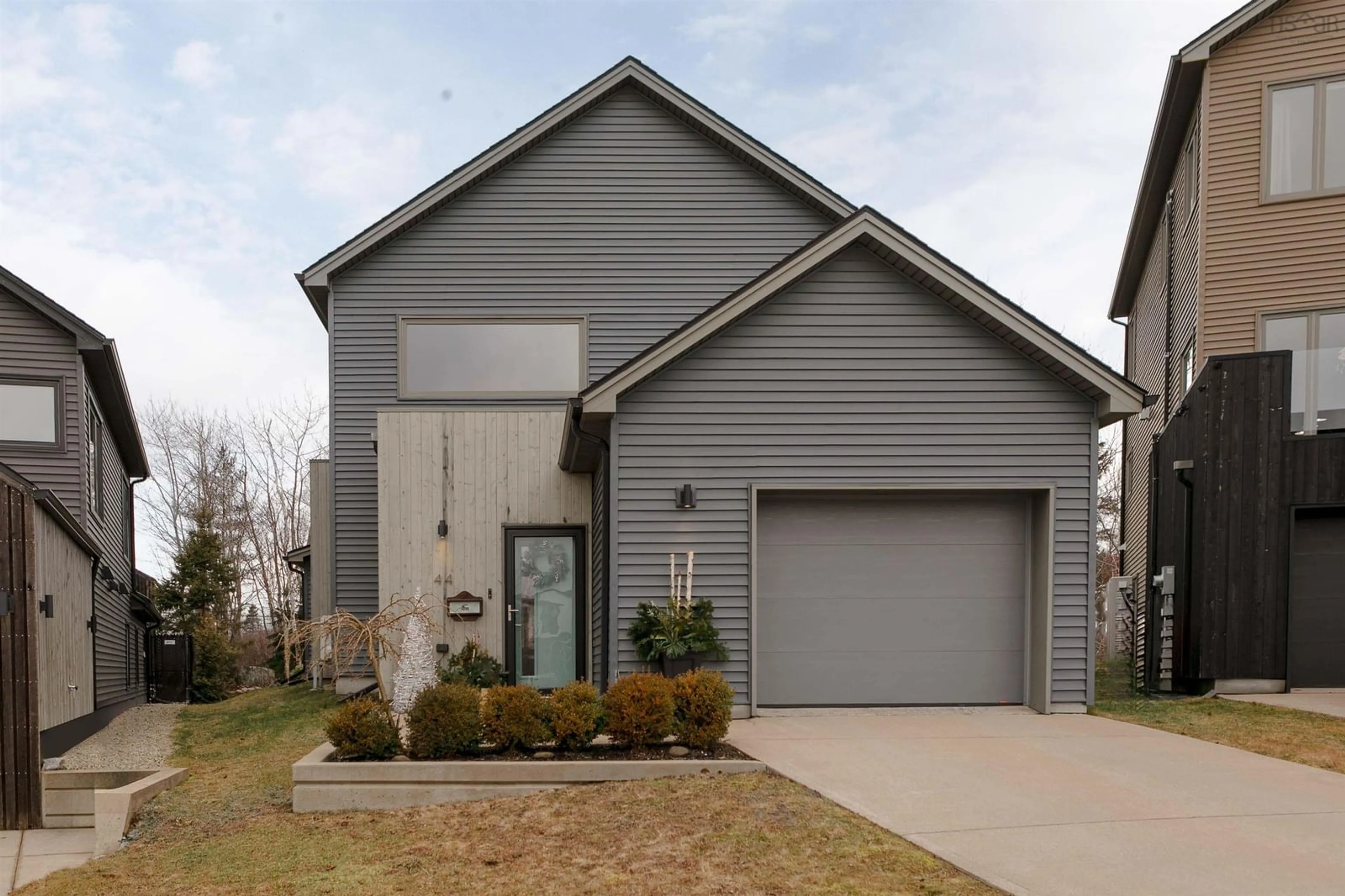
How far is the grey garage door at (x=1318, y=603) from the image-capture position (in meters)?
9.98

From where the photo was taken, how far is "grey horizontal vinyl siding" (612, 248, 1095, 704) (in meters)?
8.41

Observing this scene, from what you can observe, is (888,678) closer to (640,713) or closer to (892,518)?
(892,518)

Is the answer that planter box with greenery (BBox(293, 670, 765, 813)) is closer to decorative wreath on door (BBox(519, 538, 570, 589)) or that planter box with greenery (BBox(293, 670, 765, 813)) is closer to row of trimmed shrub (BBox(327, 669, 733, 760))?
row of trimmed shrub (BBox(327, 669, 733, 760))

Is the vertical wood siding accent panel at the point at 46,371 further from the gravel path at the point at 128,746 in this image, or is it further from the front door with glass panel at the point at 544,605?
the front door with glass panel at the point at 544,605

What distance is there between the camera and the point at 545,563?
10.9 m

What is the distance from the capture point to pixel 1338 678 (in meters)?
9.98

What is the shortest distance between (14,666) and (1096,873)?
24.9 feet

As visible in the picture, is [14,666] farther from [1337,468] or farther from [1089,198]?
[1089,198]

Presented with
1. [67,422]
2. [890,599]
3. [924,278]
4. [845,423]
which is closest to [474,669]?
[890,599]

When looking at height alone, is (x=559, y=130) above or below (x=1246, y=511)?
above

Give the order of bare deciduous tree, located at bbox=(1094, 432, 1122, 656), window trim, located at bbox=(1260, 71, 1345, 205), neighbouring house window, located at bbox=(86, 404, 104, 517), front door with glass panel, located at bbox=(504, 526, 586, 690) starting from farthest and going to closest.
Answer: bare deciduous tree, located at bbox=(1094, 432, 1122, 656) < neighbouring house window, located at bbox=(86, 404, 104, 517) < window trim, located at bbox=(1260, 71, 1345, 205) < front door with glass panel, located at bbox=(504, 526, 586, 690)

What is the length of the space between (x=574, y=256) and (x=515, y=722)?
762cm

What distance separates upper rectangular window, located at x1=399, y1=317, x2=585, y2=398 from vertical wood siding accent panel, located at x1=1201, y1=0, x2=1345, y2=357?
819 cm

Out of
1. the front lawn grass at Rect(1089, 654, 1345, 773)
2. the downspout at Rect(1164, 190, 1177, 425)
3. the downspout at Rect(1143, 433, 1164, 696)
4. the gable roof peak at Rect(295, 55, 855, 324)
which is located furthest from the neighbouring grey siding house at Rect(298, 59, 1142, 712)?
the downspout at Rect(1164, 190, 1177, 425)
